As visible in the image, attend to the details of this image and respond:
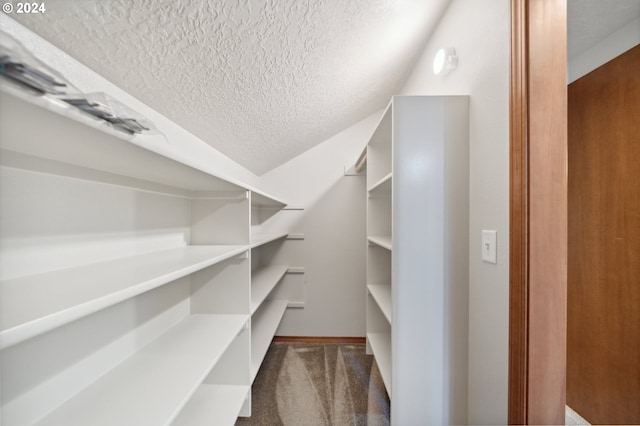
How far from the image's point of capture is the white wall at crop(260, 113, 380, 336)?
2.45m

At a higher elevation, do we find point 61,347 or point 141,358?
point 61,347

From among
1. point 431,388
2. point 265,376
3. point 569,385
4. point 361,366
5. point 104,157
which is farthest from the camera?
point 361,366

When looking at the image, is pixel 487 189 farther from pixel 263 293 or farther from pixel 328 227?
pixel 328 227

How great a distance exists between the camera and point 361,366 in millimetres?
1971

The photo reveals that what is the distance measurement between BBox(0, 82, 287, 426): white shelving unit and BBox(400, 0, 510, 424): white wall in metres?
1.09

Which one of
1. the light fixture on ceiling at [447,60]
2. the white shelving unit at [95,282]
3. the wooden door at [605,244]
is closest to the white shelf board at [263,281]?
the white shelving unit at [95,282]

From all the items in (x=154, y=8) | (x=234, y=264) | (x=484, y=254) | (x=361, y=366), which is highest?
(x=154, y=8)

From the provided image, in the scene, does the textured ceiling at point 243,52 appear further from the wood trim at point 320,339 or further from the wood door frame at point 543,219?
the wood trim at point 320,339

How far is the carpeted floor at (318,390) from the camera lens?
1.44 metres

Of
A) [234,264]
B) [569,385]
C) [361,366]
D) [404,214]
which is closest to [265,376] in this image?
[361,366]

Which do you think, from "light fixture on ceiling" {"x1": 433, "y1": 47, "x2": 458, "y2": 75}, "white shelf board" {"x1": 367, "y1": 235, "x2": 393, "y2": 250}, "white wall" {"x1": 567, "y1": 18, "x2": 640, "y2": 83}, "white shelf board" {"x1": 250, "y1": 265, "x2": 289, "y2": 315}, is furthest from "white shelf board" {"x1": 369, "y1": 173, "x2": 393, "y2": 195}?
"white wall" {"x1": 567, "y1": 18, "x2": 640, "y2": 83}

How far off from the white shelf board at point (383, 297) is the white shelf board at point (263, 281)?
2.47 ft

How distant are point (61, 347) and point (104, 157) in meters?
0.55

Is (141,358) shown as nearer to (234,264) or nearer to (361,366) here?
(234,264)
